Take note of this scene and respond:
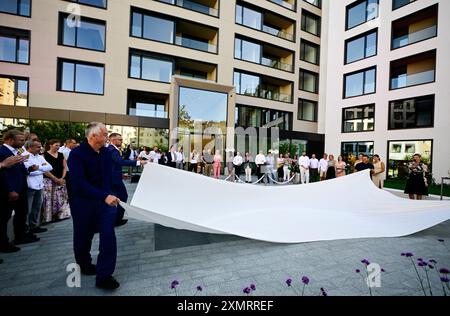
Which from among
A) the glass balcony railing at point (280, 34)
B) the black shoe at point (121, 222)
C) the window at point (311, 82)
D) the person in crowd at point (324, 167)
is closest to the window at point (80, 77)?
the black shoe at point (121, 222)

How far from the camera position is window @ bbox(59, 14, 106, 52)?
47.6 ft

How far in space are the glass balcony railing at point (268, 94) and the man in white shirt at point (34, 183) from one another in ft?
56.3

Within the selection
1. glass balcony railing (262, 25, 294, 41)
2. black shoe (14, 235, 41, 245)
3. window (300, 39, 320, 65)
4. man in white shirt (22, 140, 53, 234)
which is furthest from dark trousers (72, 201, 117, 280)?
window (300, 39, 320, 65)

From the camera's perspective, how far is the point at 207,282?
2670mm

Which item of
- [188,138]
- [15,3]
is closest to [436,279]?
[188,138]

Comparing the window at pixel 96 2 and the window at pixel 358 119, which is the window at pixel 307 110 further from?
the window at pixel 96 2

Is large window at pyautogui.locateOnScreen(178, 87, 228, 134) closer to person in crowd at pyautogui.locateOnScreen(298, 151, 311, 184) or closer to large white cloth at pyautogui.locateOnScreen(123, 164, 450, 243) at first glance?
person in crowd at pyautogui.locateOnScreen(298, 151, 311, 184)

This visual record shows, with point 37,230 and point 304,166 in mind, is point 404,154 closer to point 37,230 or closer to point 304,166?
point 304,166

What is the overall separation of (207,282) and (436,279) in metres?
2.81

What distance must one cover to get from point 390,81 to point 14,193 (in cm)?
2109

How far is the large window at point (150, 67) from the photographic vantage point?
15992mm

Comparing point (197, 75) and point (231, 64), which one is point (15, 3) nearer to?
point (197, 75)

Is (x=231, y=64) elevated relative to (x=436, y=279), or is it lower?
elevated

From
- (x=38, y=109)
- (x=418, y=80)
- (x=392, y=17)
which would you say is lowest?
(x=38, y=109)
